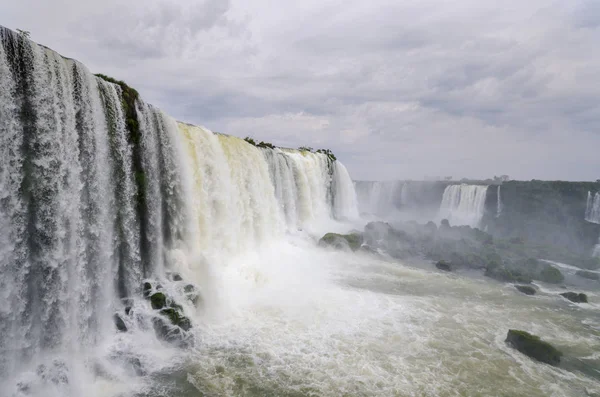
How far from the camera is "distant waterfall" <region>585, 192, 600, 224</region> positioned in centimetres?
2491

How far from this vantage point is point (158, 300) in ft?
28.8

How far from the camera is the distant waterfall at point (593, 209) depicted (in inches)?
981

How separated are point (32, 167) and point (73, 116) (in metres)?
1.46

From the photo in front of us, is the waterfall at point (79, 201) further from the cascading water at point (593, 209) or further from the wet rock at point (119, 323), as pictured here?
the cascading water at point (593, 209)

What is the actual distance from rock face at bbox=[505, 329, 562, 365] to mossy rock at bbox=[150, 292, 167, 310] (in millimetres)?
9454

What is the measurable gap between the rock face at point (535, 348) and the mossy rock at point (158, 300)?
945 cm

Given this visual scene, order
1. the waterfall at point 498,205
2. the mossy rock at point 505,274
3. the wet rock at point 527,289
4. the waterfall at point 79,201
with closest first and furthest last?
the waterfall at point 79,201 < the wet rock at point 527,289 < the mossy rock at point 505,274 < the waterfall at point 498,205

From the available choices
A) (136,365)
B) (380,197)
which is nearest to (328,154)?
(380,197)

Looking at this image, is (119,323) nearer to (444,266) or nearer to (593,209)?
(444,266)

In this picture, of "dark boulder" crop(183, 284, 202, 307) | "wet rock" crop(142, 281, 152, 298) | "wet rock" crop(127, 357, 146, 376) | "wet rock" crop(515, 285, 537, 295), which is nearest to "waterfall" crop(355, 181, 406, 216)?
"wet rock" crop(515, 285, 537, 295)

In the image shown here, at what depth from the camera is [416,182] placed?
40062 millimetres

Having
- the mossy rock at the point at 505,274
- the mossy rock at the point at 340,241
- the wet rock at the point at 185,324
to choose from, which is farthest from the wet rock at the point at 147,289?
the mossy rock at the point at 505,274

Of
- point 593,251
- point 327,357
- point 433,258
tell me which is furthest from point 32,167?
point 593,251

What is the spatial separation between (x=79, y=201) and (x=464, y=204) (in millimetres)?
31930
